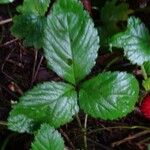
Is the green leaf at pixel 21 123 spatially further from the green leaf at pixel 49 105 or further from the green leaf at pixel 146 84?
the green leaf at pixel 146 84

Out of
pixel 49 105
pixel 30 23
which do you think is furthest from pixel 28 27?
pixel 49 105

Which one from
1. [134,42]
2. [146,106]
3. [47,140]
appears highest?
[134,42]

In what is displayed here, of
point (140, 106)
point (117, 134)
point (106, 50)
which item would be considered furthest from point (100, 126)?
point (106, 50)

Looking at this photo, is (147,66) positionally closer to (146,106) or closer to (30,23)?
(146,106)

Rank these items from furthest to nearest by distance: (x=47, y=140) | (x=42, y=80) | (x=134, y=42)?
(x=42, y=80) < (x=134, y=42) < (x=47, y=140)

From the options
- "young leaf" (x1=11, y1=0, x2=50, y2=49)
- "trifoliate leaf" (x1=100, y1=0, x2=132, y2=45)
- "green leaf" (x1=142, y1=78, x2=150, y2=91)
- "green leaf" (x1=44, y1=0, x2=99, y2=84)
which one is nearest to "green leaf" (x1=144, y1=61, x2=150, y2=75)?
"green leaf" (x1=142, y1=78, x2=150, y2=91)

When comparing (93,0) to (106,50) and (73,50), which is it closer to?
(106,50)

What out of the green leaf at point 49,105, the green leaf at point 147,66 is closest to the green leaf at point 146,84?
the green leaf at point 147,66
